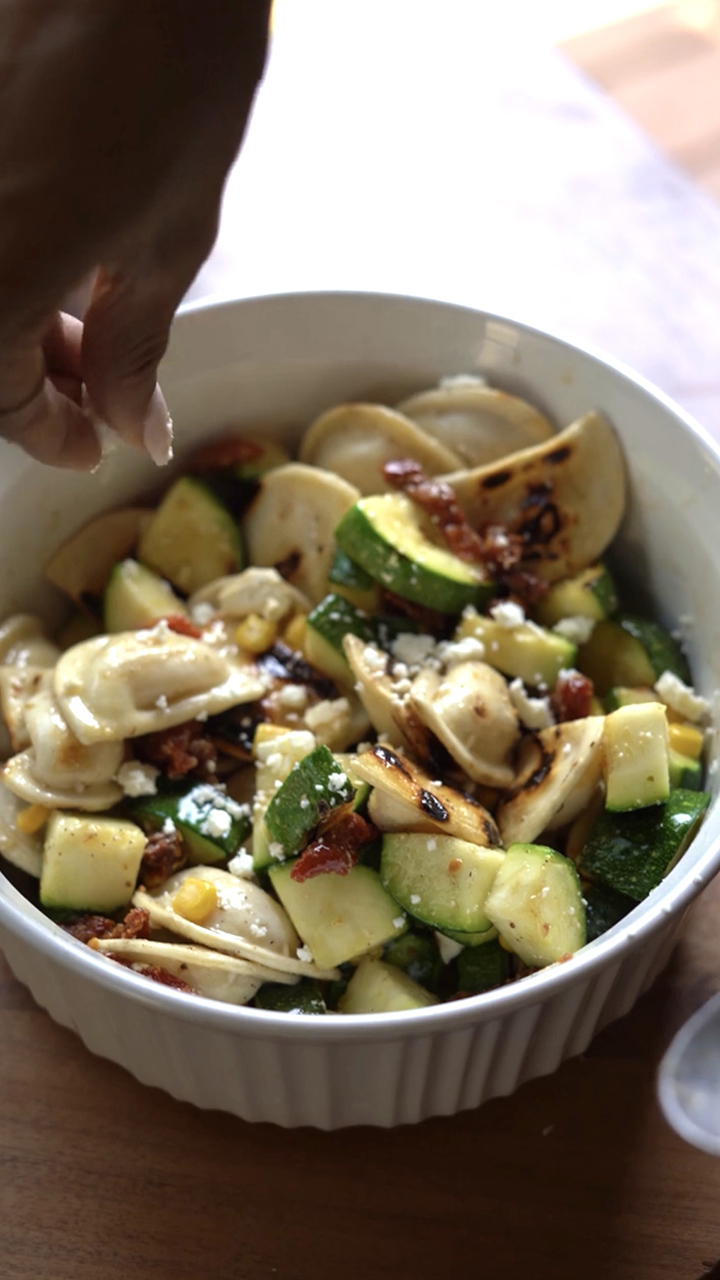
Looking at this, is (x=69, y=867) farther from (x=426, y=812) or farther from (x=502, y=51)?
(x=502, y=51)

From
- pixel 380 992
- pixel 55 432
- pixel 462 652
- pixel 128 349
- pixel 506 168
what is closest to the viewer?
pixel 128 349

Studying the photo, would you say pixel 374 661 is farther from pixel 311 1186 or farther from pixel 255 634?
pixel 311 1186

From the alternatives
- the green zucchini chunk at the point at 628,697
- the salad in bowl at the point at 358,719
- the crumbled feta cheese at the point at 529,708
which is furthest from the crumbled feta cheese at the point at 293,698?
the green zucchini chunk at the point at 628,697

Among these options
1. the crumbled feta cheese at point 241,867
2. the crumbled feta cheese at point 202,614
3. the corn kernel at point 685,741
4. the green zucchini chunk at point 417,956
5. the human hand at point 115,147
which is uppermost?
the human hand at point 115,147

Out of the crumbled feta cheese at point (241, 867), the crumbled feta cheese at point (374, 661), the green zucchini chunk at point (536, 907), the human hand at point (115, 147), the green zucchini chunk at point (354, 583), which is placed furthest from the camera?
the green zucchini chunk at point (354, 583)

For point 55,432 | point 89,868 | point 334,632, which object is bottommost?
point 89,868

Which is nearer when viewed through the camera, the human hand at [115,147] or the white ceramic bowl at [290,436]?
the human hand at [115,147]

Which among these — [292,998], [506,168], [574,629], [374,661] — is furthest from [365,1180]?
[506,168]

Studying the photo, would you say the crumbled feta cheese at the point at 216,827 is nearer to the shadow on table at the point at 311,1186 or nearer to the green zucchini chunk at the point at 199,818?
the green zucchini chunk at the point at 199,818
